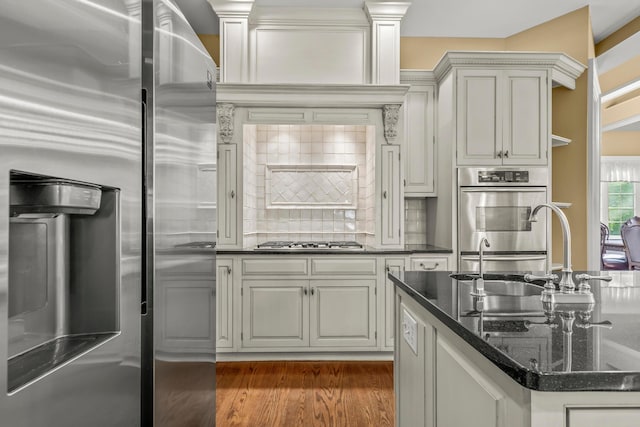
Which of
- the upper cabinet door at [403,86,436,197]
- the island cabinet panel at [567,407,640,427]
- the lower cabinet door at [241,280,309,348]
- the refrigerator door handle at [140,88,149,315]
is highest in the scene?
the upper cabinet door at [403,86,436,197]

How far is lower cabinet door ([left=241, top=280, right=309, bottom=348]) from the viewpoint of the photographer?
3.28 metres

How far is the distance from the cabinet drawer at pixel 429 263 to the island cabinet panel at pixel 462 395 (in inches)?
86.3

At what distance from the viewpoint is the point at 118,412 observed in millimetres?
906

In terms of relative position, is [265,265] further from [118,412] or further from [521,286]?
[118,412]

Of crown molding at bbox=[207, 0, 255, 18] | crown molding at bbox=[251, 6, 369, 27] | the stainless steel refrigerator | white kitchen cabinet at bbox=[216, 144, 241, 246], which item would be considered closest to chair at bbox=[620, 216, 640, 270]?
crown molding at bbox=[251, 6, 369, 27]

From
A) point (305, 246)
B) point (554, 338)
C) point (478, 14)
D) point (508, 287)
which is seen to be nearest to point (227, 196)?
point (305, 246)

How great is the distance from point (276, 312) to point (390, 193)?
1.32 m

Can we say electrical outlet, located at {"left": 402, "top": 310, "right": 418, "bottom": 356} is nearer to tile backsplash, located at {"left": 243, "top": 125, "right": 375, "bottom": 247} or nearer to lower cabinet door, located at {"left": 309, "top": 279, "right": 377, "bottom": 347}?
lower cabinet door, located at {"left": 309, "top": 279, "right": 377, "bottom": 347}

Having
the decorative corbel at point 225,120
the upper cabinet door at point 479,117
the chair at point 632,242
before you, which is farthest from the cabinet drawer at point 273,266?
the chair at point 632,242

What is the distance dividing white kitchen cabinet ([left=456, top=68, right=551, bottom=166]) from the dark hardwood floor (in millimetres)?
1840

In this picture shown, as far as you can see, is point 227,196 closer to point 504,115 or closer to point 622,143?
point 504,115

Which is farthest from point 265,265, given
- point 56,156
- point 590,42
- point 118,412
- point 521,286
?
point 590,42

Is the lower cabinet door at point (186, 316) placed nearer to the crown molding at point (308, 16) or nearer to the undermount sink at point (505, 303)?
the undermount sink at point (505, 303)

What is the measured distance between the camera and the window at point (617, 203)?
26.7ft
